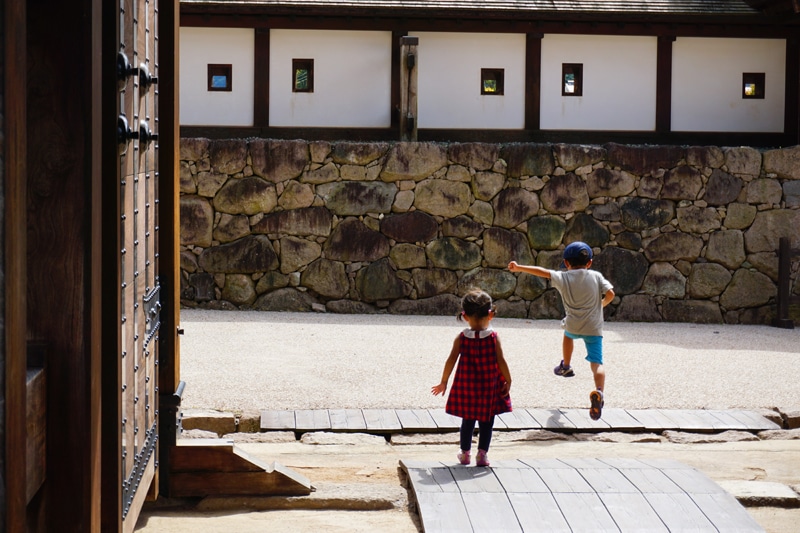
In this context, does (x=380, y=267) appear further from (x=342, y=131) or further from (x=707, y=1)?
(x=707, y=1)

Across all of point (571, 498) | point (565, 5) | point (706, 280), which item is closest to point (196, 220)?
point (565, 5)

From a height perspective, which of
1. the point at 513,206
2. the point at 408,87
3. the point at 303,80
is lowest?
the point at 513,206

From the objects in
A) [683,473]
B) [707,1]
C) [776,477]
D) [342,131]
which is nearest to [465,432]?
[683,473]

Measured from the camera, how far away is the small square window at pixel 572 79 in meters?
13.4

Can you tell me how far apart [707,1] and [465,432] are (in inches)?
400

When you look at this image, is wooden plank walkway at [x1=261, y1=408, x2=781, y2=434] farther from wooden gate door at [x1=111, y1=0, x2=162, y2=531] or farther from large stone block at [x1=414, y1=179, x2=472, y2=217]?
large stone block at [x1=414, y1=179, x2=472, y2=217]

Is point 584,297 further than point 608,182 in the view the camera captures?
No

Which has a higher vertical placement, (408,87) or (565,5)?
(565,5)

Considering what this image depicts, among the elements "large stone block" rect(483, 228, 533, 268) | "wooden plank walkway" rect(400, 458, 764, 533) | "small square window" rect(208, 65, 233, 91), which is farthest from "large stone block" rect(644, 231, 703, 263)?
"wooden plank walkway" rect(400, 458, 764, 533)

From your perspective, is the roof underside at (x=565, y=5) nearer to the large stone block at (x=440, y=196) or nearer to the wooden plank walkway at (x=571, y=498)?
the large stone block at (x=440, y=196)

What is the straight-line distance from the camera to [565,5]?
13.1m

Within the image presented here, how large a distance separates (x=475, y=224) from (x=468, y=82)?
214 centimetres

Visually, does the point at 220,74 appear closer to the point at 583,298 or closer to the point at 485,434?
the point at 583,298

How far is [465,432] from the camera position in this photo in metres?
5.05
